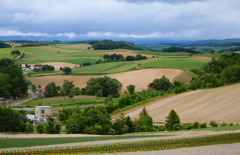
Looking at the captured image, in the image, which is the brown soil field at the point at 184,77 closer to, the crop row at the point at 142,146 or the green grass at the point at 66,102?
the green grass at the point at 66,102

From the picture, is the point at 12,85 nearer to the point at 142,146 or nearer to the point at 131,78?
the point at 131,78

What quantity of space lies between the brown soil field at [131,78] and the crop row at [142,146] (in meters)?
61.5

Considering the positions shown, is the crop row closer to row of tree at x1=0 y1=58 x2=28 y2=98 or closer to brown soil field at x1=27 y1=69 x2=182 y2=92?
brown soil field at x1=27 y1=69 x2=182 y2=92

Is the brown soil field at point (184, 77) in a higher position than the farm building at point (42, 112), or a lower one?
higher

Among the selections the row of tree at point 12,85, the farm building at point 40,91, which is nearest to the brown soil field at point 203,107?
the farm building at point 40,91

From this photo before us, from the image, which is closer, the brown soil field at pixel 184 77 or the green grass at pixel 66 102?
the green grass at pixel 66 102

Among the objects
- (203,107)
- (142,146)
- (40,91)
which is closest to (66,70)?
(40,91)

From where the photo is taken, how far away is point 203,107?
49.4 m

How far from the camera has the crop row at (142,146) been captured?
18.4 metres

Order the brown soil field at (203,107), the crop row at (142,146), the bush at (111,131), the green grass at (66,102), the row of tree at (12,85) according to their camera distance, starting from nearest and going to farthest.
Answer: the crop row at (142,146)
the bush at (111,131)
the brown soil field at (203,107)
the green grass at (66,102)
the row of tree at (12,85)

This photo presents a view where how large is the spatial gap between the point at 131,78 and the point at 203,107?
47029 mm

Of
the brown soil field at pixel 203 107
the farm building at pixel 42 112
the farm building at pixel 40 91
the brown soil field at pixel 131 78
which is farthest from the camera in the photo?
the brown soil field at pixel 131 78

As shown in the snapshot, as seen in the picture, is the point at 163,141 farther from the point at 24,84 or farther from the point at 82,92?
the point at 24,84

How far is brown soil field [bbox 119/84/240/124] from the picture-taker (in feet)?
141
